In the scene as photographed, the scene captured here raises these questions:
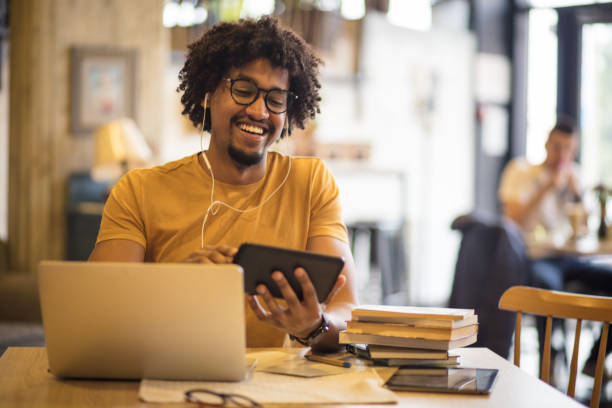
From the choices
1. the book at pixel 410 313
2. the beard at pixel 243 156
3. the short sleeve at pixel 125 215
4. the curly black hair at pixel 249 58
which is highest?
the curly black hair at pixel 249 58

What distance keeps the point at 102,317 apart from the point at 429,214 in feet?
18.9

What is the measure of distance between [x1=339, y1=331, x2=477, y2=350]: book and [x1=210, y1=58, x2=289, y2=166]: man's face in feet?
2.04

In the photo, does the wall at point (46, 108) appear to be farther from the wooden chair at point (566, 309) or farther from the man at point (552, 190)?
the wooden chair at point (566, 309)

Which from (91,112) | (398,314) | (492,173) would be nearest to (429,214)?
(492,173)

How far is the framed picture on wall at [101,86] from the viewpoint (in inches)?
204

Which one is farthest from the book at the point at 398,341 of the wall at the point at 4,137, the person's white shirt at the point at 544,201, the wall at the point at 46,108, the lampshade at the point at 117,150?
the wall at the point at 4,137

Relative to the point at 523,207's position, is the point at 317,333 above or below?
below

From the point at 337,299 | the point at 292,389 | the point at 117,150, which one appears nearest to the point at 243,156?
the point at 337,299

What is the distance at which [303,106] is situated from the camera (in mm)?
2090

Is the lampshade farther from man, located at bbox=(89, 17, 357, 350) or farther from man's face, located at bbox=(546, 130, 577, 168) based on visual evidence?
man, located at bbox=(89, 17, 357, 350)

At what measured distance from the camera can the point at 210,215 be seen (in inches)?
71.6

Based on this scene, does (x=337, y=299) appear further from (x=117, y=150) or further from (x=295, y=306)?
(x=117, y=150)

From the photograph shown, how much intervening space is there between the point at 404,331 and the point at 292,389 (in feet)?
0.87

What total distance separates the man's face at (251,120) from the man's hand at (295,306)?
1.83 feet
